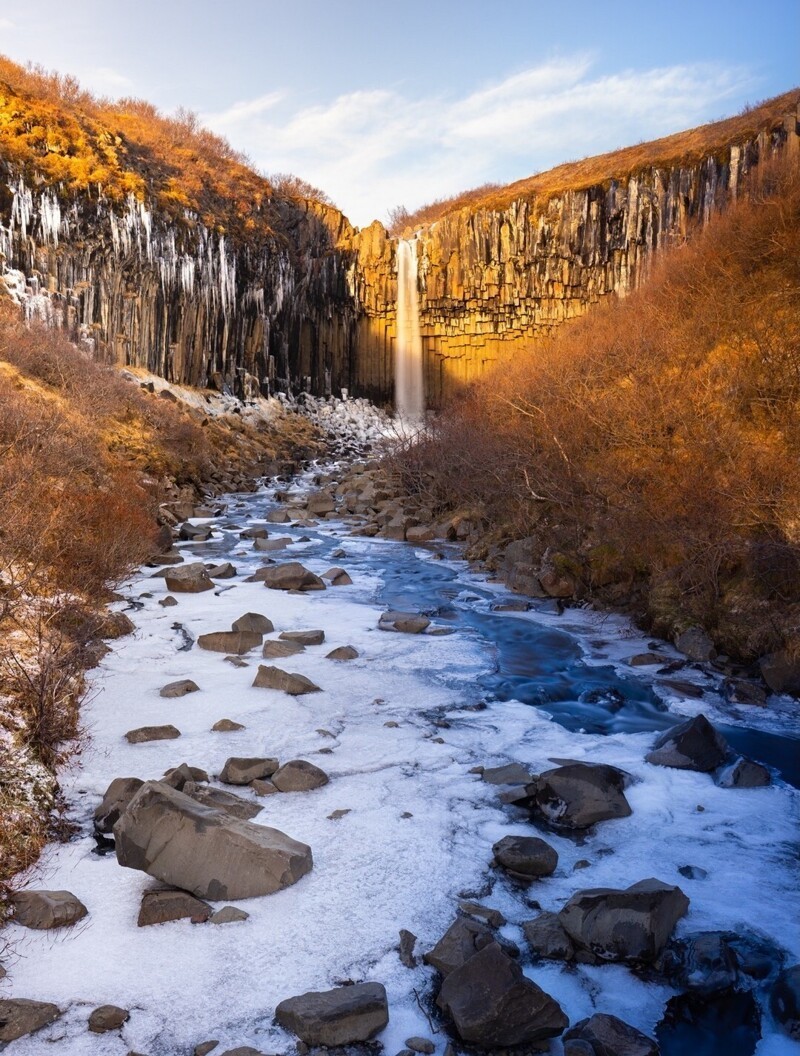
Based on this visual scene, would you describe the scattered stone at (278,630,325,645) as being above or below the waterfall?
below

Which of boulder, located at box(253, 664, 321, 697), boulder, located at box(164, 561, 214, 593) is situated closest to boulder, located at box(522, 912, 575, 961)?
boulder, located at box(253, 664, 321, 697)

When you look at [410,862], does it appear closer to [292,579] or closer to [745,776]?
[745,776]

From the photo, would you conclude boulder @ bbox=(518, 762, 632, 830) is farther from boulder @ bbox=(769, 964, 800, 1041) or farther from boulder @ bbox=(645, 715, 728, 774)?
boulder @ bbox=(769, 964, 800, 1041)

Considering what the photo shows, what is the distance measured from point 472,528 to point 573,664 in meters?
7.39

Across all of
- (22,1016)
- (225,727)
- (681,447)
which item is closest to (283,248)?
(681,447)

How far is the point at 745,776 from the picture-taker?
596cm

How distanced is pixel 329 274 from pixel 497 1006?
39248 mm

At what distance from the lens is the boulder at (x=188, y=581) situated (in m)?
11.4

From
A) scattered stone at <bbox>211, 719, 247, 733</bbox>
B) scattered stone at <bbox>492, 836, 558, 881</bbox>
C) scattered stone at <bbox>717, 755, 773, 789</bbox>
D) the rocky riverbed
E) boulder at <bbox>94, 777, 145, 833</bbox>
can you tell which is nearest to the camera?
the rocky riverbed

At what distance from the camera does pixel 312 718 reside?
689 cm

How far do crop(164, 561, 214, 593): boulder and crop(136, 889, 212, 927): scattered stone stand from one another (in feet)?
24.7

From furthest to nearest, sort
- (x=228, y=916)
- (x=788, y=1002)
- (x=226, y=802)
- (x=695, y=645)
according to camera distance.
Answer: (x=695, y=645) → (x=226, y=802) → (x=228, y=916) → (x=788, y=1002)

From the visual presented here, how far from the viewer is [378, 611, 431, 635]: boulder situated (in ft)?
32.4

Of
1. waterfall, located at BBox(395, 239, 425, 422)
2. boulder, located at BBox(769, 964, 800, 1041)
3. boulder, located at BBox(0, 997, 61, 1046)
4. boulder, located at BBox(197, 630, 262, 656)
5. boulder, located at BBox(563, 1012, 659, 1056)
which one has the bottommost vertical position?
boulder, located at BBox(769, 964, 800, 1041)
